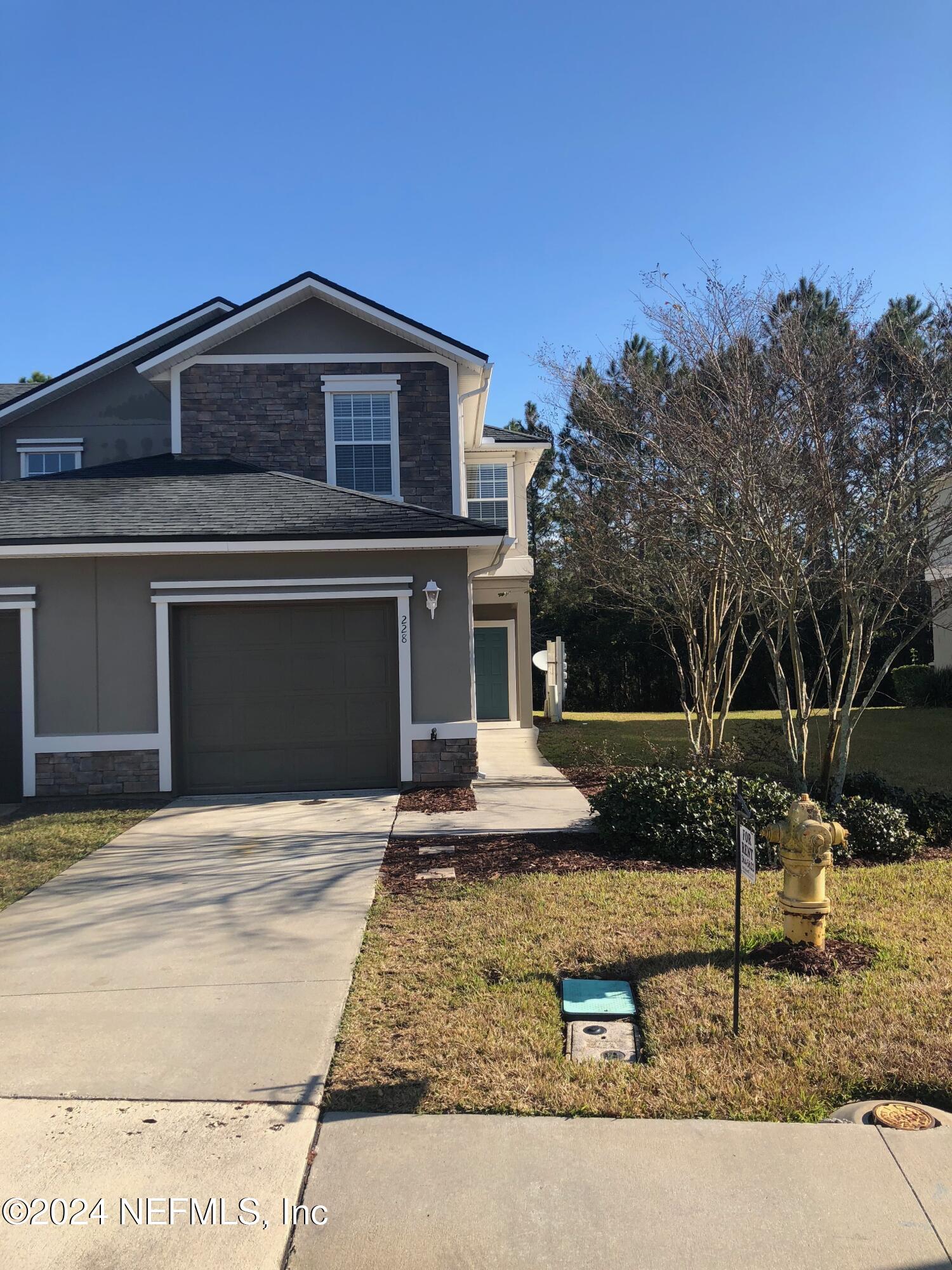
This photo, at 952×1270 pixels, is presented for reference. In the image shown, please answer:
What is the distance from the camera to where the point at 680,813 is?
25.8 ft

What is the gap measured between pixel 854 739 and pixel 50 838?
13.3m

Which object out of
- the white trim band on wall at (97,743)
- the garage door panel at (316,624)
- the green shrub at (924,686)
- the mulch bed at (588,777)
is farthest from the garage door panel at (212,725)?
the green shrub at (924,686)

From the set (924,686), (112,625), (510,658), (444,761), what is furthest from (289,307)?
(924,686)

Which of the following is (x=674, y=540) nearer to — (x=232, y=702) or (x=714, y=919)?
(x=714, y=919)

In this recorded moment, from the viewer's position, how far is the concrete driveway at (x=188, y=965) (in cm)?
407

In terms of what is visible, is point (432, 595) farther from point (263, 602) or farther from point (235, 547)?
point (235, 547)

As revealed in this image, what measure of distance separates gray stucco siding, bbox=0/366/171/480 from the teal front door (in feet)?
25.2

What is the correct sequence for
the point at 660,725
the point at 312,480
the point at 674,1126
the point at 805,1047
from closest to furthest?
the point at 674,1126
the point at 805,1047
the point at 312,480
the point at 660,725

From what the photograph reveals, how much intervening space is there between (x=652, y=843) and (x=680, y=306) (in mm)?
5528

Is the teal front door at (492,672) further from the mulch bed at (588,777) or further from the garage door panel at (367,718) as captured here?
the garage door panel at (367,718)

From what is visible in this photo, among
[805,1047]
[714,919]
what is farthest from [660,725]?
[805,1047]

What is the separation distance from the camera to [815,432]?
7.86 m

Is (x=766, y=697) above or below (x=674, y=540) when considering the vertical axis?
below

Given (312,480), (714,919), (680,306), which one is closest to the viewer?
(714,919)
